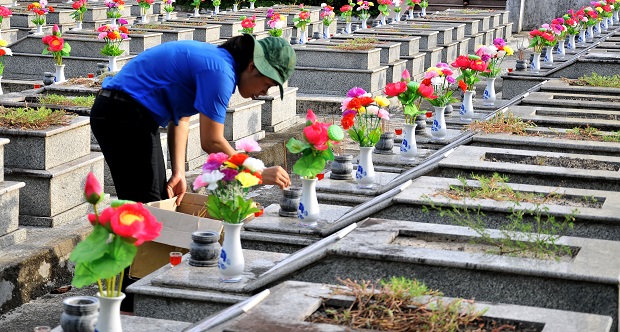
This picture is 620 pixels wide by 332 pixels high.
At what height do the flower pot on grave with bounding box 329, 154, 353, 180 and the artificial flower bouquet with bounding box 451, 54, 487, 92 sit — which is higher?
the artificial flower bouquet with bounding box 451, 54, 487, 92

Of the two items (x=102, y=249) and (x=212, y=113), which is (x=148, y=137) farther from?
(x=102, y=249)

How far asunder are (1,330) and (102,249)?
2691 mm

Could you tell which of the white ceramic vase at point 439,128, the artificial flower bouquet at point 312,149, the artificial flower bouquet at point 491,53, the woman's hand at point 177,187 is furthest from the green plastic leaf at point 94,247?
the artificial flower bouquet at point 491,53

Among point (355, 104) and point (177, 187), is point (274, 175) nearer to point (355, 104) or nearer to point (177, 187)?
point (177, 187)

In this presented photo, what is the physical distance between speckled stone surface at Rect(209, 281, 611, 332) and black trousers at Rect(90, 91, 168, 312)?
1.04m

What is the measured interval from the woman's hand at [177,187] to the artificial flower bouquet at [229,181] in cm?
49

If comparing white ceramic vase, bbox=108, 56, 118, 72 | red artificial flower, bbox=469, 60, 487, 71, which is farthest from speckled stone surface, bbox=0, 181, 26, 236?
white ceramic vase, bbox=108, 56, 118, 72

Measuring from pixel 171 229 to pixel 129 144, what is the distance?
16.9 inches

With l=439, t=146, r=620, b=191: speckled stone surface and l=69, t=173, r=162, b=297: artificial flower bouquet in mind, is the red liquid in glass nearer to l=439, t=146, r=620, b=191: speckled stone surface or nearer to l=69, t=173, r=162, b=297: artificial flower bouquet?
l=69, t=173, r=162, b=297: artificial flower bouquet

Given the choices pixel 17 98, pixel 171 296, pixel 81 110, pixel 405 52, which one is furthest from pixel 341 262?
pixel 405 52

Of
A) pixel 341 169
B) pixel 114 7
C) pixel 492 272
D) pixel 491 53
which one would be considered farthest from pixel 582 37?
pixel 492 272

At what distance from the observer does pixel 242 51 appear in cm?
485

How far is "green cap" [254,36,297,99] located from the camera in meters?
4.77

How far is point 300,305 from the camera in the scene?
4098 millimetres
